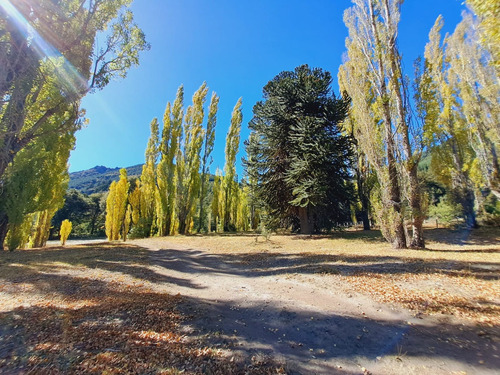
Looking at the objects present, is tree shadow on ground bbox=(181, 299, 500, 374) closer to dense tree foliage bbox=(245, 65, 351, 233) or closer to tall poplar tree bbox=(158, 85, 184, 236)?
dense tree foliage bbox=(245, 65, 351, 233)

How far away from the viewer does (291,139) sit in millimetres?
14430

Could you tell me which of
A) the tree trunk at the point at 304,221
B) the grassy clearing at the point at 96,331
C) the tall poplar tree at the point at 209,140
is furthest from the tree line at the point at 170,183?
the grassy clearing at the point at 96,331

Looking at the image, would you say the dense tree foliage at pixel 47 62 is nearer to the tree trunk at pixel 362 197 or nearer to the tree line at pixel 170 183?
the tree line at pixel 170 183

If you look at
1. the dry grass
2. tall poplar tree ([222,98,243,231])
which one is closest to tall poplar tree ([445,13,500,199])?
the dry grass

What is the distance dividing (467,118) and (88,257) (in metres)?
23.4

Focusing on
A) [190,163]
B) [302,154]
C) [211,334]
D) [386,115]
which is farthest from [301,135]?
[211,334]

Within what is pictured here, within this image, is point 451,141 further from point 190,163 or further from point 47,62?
point 47,62

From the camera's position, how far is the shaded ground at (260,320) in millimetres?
2438

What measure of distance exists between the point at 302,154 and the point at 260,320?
11871mm

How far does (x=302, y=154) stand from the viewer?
14070 millimetres

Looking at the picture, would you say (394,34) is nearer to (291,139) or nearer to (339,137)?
(339,137)

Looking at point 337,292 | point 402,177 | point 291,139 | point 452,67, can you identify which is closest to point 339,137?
point 291,139

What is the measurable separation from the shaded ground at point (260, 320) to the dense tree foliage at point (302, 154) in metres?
7.50

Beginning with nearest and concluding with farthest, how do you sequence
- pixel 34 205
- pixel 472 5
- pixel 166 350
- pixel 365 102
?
pixel 166 350
pixel 472 5
pixel 365 102
pixel 34 205
